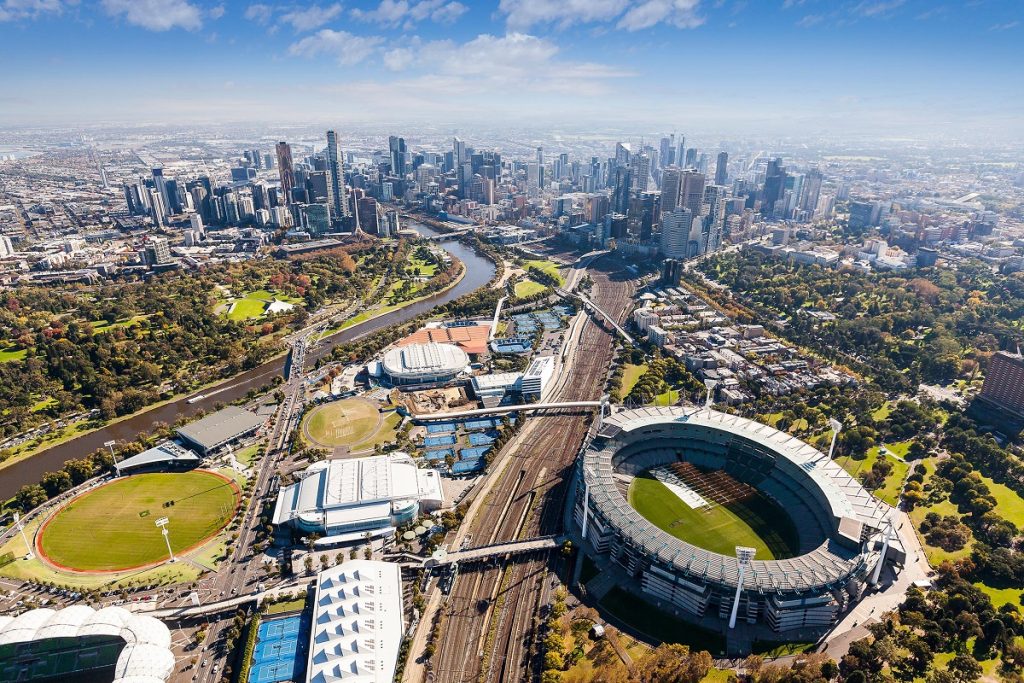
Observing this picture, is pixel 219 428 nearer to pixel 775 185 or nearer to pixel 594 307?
pixel 594 307

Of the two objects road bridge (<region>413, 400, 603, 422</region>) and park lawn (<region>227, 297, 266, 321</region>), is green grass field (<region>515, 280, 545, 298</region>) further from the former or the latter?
park lawn (<region>227, 297, 266, 321</region>)

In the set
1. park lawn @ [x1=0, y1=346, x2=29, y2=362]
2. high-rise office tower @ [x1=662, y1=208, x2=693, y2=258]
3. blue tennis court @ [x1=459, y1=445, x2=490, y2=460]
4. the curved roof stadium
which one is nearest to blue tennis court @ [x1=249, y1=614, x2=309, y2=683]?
blue tennis court @ [x1=459, y1=445, x2=490, y2=460]

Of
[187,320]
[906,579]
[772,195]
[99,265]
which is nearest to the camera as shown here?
[906,579]

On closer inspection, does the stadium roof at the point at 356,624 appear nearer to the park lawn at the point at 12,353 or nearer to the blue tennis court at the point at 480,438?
the blue tennis court at the point at 480,438

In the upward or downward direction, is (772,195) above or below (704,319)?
above

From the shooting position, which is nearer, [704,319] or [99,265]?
[704,319]

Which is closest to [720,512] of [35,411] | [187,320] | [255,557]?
[255,557]

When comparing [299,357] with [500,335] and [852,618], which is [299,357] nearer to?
[500,335]

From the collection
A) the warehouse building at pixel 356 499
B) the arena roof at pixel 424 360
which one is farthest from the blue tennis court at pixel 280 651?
the arena roof at pixel 424 360
